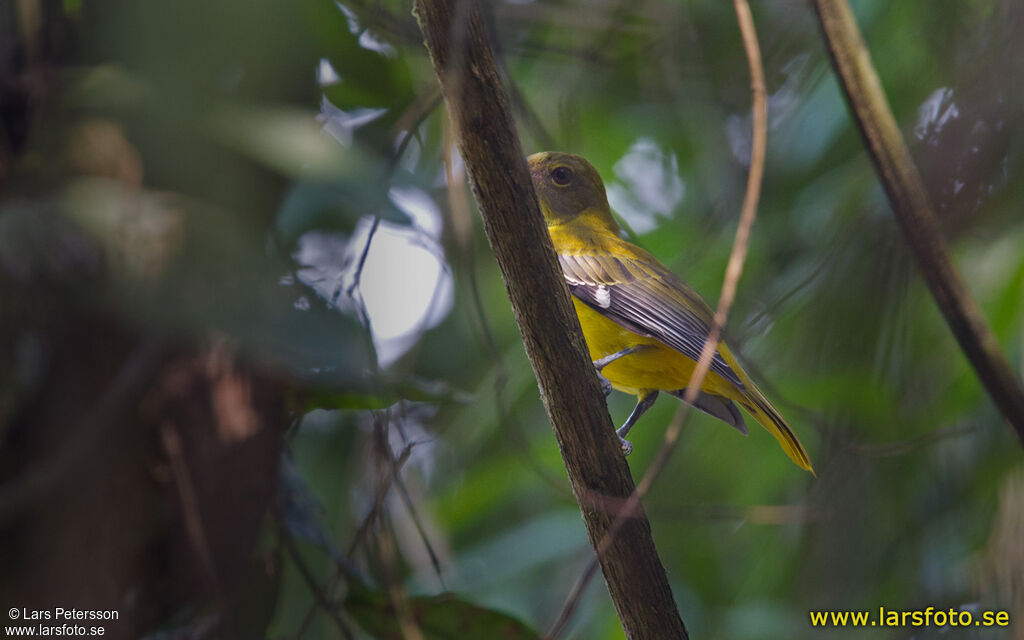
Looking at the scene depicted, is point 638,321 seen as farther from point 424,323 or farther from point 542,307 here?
point 542,307

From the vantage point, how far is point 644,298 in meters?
2.82

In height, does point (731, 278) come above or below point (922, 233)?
below

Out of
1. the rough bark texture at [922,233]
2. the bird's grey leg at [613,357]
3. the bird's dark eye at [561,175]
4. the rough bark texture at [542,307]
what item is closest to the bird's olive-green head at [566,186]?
the bird's dark eye at [561,175]

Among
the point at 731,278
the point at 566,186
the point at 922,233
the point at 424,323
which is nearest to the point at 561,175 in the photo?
the point at 566,186

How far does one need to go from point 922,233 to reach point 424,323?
49.4 inches

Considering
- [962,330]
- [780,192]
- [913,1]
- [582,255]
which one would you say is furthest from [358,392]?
[913,1]

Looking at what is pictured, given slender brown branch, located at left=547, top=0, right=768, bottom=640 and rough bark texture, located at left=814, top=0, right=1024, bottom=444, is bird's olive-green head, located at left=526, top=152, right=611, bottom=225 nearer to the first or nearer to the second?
slender brown branch, located at left=547, top=0, right=768, bottom=640

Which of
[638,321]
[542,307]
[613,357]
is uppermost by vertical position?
[638,321]

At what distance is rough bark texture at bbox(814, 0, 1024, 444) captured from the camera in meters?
1.31

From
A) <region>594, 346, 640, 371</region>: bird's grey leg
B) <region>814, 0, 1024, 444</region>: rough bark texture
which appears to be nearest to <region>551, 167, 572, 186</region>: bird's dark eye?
<region>594, 346, 640, 371</region>: bird's grey leg

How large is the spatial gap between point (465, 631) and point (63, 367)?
1318 millimetres

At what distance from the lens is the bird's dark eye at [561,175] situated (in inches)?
124

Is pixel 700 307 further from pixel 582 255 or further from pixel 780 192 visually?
pixel 780 192

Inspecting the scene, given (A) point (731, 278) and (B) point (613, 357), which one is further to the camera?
(B) point (613, 357)
